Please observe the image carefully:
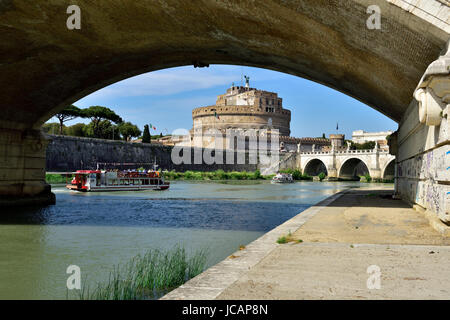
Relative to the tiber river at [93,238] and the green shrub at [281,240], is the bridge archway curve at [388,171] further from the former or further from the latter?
the green shrub at [281,240]

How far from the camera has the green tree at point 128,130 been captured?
72.0m

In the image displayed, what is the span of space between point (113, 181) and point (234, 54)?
2209cm

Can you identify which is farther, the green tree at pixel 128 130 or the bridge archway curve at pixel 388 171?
the green tree at pixel 128 130

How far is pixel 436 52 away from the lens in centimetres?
643

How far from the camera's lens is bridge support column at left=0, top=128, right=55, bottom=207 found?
15.1 metres

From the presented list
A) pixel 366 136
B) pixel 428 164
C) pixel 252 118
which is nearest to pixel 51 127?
pixel 252 118

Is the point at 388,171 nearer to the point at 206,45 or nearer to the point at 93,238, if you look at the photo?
the point at 206,45

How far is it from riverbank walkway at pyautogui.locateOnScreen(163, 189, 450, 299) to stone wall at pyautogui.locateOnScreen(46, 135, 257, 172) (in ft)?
122

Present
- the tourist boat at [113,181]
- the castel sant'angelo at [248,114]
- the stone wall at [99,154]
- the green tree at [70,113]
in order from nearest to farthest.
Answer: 1. the tourist boat at [113,181]
2. the stone wall at [99,154]
3. the green tree at [70,113]
4. the castel sant'angelo at [248,114]

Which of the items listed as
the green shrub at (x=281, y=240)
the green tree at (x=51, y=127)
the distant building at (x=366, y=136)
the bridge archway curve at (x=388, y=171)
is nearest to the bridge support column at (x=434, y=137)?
the green shrub at (x=281, y=240)

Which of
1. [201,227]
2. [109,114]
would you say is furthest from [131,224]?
[109,114]

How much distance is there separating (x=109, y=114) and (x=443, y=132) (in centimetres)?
6330

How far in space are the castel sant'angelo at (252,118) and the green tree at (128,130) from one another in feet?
37.5
